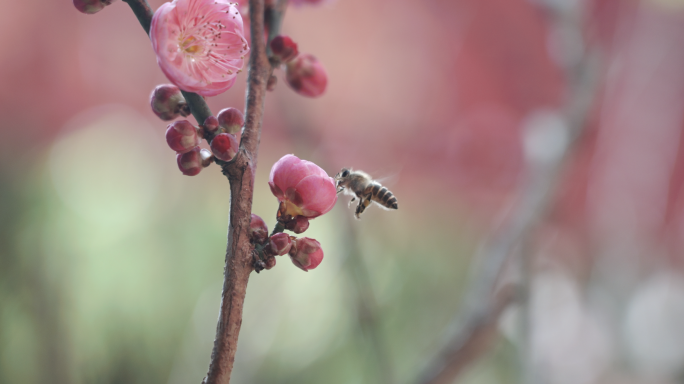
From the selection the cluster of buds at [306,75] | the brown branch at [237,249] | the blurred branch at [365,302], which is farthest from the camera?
the blurred branch at [365,302]

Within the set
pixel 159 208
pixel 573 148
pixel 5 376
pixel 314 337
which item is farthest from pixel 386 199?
pixel 159 208

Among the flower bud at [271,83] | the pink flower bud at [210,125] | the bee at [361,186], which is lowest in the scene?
the pink flower bud at [210,125]

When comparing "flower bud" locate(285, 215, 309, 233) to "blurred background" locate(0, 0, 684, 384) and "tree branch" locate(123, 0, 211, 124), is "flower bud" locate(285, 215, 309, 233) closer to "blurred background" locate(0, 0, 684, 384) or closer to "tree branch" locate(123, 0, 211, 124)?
"tree branch" locate(123, 0, 211, 124)

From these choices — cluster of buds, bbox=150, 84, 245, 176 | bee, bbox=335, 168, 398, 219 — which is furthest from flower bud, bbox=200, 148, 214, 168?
bee, bbox=335, 168, 398, 219

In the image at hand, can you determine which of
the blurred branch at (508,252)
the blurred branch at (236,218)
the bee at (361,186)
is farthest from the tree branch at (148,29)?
the blurred branch at (508,252)

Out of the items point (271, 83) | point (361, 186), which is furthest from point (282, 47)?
point (361, 186)

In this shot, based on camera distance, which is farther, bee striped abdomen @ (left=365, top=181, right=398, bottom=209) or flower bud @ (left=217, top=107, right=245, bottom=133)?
bee striped abdomen @ (left=365, top=181, right=398, bottom=209)

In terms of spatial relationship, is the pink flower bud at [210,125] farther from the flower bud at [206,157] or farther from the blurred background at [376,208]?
the blurred background at [376,208]

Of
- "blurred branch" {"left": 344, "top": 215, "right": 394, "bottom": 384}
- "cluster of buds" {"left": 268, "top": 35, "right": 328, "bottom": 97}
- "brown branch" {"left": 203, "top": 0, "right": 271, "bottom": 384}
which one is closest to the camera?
"brown branch" {"left": 203, "top": 0, "right": 271, "bottom": 384}
